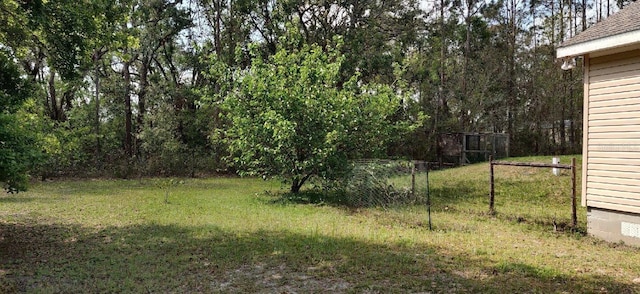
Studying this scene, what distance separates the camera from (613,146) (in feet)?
22.8

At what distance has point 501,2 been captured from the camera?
85.0 feet

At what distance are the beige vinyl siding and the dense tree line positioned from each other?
1138 centimetres

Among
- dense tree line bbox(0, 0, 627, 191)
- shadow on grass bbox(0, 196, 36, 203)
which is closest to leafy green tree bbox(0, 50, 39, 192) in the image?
shadow on grass bbox(0, 196, 36, 203)

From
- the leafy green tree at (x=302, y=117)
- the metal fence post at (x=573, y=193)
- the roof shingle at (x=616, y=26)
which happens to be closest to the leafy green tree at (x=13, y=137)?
the leafy green tree at (x=302, y=117)

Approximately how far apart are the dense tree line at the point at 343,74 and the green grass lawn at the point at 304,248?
30.8 ft

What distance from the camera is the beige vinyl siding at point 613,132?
261 inches

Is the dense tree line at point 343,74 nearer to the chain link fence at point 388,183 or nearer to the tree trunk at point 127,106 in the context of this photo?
the tree trunk at point 127,106

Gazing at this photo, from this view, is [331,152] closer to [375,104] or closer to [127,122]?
[375,104]

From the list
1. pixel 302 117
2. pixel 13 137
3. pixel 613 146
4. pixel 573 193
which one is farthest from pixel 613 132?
pixel 13 137

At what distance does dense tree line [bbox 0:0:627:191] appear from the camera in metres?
21.3

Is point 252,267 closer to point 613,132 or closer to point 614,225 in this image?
point 614,225

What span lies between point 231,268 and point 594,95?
21.0 feet

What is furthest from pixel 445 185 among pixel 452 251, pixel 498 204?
pixel 452 251

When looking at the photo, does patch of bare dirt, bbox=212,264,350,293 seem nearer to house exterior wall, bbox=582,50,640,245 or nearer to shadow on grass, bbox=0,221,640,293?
shadow on grass, bbox=0,221,640,293
